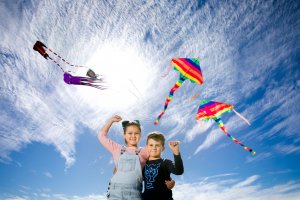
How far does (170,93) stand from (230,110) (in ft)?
10.5

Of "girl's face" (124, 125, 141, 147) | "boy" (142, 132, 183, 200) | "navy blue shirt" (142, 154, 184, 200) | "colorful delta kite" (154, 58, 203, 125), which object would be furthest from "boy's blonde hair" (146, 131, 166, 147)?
"colorful delta kite" (154, 58, 203, 125)

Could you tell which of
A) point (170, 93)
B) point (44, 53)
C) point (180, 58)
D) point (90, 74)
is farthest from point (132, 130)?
point (180, 58)

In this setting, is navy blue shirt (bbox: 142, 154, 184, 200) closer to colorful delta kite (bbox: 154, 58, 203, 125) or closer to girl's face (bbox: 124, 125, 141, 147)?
girl's face (bbox: 124, 125, 141, 147)

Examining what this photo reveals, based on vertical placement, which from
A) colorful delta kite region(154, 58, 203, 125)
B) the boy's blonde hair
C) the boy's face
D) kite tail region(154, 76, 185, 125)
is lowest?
the boy's face

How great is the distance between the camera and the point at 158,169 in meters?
4.62

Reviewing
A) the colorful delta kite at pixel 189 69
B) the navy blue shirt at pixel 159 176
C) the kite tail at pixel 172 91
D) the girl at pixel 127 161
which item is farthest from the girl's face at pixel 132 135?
the colorful delta kite at pixel 189 69

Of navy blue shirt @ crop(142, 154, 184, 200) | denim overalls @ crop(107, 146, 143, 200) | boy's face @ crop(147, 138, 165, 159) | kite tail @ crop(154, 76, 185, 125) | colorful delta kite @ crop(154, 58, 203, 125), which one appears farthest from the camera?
colorful delta kite @ crop(154, 58, 203, 125)

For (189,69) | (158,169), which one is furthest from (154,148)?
(189,69)

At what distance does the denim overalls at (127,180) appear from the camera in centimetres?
418

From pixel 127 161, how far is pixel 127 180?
413 mm

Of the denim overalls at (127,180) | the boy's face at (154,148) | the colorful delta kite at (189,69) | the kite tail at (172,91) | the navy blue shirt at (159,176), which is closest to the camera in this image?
the denim overalls at (127,180)

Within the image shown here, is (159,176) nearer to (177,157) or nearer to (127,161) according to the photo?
(177,157)

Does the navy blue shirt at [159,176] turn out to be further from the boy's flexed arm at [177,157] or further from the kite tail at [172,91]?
the kite tail at [172,91]

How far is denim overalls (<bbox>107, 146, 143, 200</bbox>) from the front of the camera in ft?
13.7
